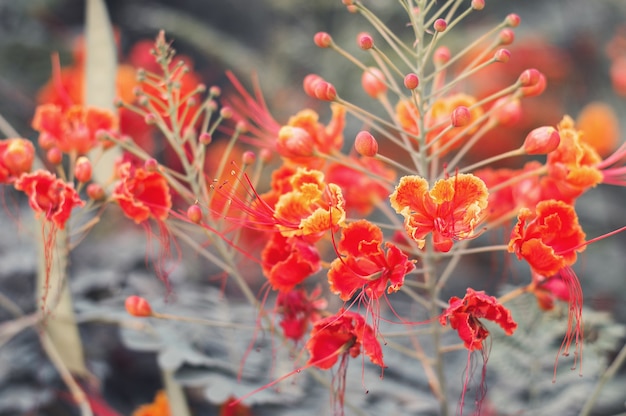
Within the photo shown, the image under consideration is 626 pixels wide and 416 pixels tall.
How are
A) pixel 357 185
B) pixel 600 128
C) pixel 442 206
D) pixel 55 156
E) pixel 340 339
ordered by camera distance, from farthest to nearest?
pixel 600 128
pixel 357 185
pixel 55 156
pixel 340 339
pixel 442 206

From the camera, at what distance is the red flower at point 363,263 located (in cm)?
97

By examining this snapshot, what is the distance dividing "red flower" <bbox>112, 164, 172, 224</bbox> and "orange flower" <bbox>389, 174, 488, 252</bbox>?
42 centimetres

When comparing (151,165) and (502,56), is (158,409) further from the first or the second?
(502,56)

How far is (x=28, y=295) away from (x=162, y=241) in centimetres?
57

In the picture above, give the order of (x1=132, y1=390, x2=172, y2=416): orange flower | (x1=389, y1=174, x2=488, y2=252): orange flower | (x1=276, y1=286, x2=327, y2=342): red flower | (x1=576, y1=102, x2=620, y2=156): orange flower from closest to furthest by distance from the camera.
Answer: (x1=389, y1=174, x2=488, y2=252): orange flower < (x1=276, y1=286, x2=327, y2=342): red flower < (x1=132, y1=390, x2=172, y2=416): orange flower < (x1=576, y1=102, x2=620, y2=156): orange flower

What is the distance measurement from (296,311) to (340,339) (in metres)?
0.14

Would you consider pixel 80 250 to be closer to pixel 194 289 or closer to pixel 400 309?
pixel 194 289

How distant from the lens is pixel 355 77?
2941 millimetres

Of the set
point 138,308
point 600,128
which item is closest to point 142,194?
point 138,308

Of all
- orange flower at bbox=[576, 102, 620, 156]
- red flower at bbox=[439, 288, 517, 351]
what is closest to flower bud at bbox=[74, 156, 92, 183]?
red flower at bbox=[439, 288, 517, 351]

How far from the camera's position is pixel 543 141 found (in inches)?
41.9

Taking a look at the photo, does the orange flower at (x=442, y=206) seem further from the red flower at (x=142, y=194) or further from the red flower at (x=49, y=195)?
the red flower at (x=49, y=195)

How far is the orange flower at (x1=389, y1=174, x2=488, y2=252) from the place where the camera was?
3.04 ft

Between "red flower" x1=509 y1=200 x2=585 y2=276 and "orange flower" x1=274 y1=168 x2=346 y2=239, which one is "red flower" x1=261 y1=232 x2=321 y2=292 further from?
"red flower" x1=509 y1=200 x2=585 y2=276
